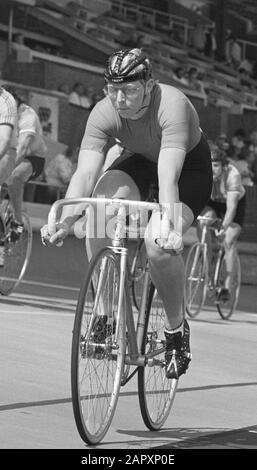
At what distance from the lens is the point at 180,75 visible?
30.7 metres

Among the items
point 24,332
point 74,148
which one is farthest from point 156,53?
point 24,332

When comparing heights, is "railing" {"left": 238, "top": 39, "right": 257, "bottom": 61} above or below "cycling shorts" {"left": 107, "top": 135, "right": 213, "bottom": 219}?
above

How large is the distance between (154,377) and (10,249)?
602 cm

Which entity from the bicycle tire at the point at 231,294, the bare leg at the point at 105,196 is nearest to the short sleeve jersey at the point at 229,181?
the bicycle tire at the point at 231,294

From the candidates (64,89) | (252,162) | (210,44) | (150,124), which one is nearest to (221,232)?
(150,124)

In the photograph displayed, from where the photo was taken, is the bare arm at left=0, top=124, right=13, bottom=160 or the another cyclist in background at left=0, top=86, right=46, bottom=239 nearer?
the bare arm at left=0, top=124, right=13, bottom=160

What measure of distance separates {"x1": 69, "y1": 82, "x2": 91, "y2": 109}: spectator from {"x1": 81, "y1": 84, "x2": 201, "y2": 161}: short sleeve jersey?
15.7 meters

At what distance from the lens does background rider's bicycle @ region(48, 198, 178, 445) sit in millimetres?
5316

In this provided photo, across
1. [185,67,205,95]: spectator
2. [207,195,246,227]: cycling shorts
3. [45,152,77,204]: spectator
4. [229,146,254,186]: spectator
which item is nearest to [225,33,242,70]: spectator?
[185,67,205,95]: spectator

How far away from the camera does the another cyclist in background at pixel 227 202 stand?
43.4ft

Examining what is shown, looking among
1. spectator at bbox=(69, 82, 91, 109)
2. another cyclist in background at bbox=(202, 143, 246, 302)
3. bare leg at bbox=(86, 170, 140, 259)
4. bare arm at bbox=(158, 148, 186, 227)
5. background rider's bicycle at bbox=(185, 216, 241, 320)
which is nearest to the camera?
bare arm at bbox=(158, 148, 186, 227)

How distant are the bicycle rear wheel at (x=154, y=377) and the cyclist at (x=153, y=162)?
0.11 m

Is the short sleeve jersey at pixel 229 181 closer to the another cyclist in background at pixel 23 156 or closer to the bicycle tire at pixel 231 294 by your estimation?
the bicycle tire at pixel 231 294

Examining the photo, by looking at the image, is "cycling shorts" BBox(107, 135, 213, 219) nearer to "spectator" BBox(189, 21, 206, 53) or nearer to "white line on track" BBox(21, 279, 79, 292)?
"white line on track" BBox(21, 279, 79, 292)
